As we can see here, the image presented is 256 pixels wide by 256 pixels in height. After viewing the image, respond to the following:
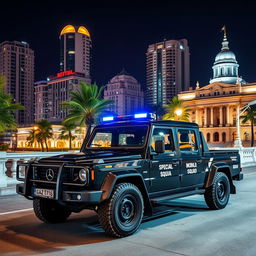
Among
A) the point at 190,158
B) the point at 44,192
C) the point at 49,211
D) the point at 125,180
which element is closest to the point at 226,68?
the point at 190,158

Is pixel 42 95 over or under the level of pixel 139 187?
over

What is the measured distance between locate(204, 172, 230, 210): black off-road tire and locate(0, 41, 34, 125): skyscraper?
177817 mm

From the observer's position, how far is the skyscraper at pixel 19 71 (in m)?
179

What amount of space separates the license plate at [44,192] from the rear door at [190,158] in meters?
2.97

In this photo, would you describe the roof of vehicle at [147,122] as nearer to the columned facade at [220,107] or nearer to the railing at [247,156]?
the railing at [247,156]

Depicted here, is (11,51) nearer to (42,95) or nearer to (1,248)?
(42,95)

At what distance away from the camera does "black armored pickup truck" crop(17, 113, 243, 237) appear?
19.7ft

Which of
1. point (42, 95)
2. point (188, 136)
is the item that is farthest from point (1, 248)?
point (42, 95)

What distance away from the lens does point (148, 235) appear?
6.30 meters

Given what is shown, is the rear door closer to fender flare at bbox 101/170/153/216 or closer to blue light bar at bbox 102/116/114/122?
fender flare at bbox 101/170/153/216

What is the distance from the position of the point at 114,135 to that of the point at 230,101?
106 m

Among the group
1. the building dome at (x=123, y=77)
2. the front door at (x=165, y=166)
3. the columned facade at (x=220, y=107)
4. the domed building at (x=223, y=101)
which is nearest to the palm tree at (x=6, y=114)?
the front door at (x=165, y=166)

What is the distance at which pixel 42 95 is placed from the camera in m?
193

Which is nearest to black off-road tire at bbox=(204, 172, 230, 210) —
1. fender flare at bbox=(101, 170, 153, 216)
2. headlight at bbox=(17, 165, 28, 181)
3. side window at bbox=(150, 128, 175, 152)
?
side window at bbox=(150, 128, 175, 152)
